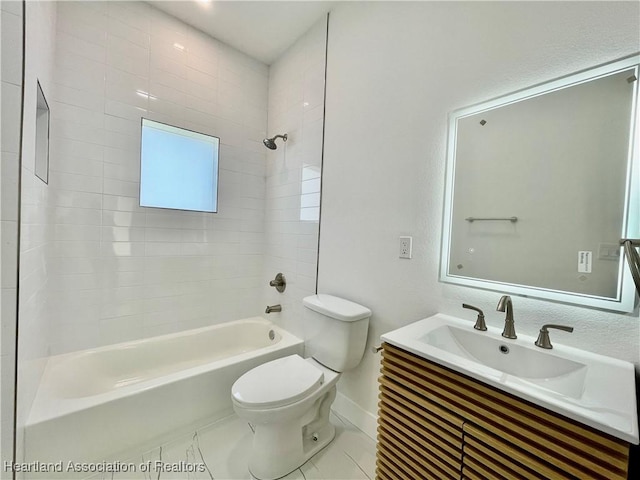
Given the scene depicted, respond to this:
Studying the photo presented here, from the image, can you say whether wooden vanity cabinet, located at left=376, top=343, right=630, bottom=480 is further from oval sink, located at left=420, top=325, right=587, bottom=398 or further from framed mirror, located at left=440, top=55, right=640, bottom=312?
framed mirror, located at left=440, top=55, right=640, bottom=312

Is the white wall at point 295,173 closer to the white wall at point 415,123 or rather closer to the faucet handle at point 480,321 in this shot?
the white wall at point 415,123

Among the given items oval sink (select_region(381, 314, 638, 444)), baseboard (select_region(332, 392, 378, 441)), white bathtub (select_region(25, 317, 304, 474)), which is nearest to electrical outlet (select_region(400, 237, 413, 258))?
oval sink (select_region(381, 314, 638, 444))

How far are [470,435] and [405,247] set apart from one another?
2.76 feet

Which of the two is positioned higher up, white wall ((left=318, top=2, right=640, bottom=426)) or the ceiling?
the ceiling

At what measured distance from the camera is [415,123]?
1391 millimetres

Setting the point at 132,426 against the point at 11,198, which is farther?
the point at 132,426

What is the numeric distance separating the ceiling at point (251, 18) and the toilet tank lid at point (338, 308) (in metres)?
2.07

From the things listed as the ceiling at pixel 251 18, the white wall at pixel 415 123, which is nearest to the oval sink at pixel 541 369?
the white wall at pixel 415 123

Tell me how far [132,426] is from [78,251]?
3.75ft

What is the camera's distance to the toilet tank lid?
4.81ft

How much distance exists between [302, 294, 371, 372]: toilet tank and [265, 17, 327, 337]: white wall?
41cm

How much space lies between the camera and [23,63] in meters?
0.93

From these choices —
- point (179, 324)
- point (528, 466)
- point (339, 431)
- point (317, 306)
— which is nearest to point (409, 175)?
point (317, 306)

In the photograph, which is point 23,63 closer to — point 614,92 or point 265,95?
point 265,95
